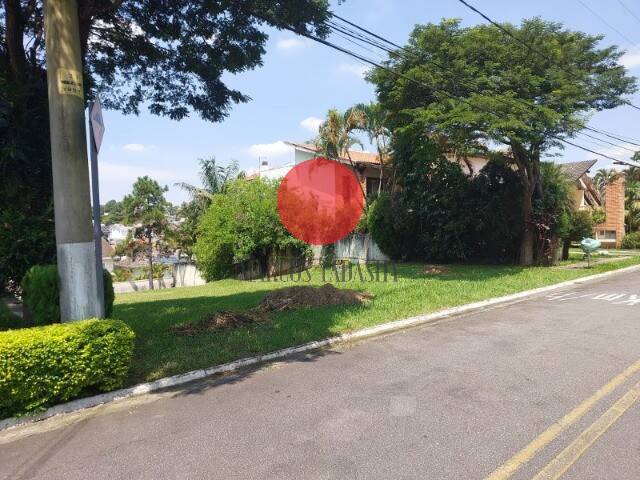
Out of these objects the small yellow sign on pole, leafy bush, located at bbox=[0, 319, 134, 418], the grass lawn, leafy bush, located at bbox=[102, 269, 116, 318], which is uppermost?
the small yellow sign on pole

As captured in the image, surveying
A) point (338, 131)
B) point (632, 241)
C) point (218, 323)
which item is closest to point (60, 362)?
point (218, 323)

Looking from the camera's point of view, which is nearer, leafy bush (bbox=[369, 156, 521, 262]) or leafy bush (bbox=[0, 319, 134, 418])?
leafy bush (bbox=[0, 319, 134, 418])

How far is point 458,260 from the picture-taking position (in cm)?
2134

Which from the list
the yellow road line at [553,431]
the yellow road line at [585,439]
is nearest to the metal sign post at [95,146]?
the yellow road line at [553,431]

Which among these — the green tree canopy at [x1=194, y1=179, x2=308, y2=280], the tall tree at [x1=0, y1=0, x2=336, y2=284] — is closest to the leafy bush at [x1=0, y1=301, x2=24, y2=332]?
the tall tree at [x1=0, y1=0, x2=336, y2=284]

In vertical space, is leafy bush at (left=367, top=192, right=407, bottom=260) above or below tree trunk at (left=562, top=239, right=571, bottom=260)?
above

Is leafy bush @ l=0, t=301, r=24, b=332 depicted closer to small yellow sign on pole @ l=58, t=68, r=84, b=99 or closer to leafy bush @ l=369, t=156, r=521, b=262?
small yellow sign on pole @ l=58, t=68, r=84, b=99

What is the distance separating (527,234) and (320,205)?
32.3ft

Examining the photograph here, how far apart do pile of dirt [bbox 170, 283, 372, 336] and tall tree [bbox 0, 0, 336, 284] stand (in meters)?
2.82

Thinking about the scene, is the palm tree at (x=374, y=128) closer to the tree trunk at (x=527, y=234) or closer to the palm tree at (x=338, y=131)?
the palm tree at (x=338, y=131)

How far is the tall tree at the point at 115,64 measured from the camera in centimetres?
609

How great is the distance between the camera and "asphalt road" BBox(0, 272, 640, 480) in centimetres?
332

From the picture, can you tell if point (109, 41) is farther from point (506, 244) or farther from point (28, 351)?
point (506, 244)

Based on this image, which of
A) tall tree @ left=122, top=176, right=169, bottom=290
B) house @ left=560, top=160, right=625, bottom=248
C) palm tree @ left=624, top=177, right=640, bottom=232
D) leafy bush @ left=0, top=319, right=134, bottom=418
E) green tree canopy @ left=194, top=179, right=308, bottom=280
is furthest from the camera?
palm tree @ left=624, top=177, right=640, bottom=232
